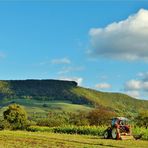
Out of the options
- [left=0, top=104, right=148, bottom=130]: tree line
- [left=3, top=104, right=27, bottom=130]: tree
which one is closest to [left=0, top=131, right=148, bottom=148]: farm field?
[left=0, top=104, right=148, bottom=130]: tree line

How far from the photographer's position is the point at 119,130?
4459 centimetres

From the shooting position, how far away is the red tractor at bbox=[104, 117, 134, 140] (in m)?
43.7

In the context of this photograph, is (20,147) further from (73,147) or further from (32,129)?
(32,129)

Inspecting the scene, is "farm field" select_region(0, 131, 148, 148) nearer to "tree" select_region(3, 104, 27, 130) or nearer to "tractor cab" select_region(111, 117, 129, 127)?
"tractor cab" select_region(111, 117, 129, 127)

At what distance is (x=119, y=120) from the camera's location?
45.9 m

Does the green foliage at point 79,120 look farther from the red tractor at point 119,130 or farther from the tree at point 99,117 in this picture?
the red tractor at point 119,130

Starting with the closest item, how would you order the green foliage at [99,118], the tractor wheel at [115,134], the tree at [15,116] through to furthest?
1. the tractor wheel at [115,134]
2. the tree at [15,116]
3. the green foliage at [99,118]

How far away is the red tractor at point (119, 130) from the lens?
143 feet

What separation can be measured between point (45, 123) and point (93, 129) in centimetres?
4181

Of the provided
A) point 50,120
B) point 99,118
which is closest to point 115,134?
point 50,120

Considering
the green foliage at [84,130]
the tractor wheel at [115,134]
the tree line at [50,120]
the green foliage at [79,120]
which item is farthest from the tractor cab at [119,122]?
the green foliage at [79,120]

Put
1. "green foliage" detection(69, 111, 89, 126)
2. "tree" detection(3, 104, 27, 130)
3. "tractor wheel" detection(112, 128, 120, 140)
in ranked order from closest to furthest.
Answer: "tractor wheel" detection(112, 128, 120, 140), "green foliage" detection(69, 111, 89, 126), "tree" detection(3, 104, 27, 130)

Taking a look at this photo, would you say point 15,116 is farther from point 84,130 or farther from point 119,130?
point 119,130

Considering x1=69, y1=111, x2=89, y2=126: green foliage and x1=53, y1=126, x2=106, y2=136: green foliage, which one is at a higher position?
x1=69, y1=111, x2=89, y2=126: green foliage
